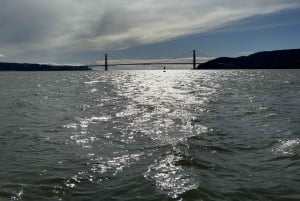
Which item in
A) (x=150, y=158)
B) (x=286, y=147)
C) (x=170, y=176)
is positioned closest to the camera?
(x=170, y=176)

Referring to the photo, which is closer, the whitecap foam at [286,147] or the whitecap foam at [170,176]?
the whitecap foam at [170,176]

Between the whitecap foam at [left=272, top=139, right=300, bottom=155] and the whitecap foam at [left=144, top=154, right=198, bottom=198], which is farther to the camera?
the whitecap foam at [left=272, top=139, right=300, bottom=155]

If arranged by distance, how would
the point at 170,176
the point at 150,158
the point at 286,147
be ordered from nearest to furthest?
1. the point at 170,176
2. the point at 150,158
3. the point at 286,147

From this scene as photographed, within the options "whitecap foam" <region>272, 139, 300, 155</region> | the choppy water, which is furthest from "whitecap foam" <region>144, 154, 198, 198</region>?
"whitecap foam" <region>272, 139, 300, 155</region>

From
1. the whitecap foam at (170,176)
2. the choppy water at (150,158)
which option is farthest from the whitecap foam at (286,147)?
the whitecap foam at (170,176)

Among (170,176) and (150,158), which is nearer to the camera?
(170,176)

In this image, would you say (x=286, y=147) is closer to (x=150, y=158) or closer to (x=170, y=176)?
(x=150, y=158)

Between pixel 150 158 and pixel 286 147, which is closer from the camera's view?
pixel 150 158

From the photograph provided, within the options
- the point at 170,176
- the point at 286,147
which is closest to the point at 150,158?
the point at 170,176

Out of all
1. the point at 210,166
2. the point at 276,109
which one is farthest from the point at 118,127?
the point at 276,109

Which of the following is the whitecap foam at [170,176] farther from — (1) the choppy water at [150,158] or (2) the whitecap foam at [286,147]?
(2) the whitecap foam at [286,147]

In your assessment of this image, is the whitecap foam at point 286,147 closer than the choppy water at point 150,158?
No

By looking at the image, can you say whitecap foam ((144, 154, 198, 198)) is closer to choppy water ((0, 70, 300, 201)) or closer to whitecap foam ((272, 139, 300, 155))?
choppy water ((0, 70, 300, 201))

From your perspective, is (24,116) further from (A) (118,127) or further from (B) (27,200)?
(B) (27,200)
